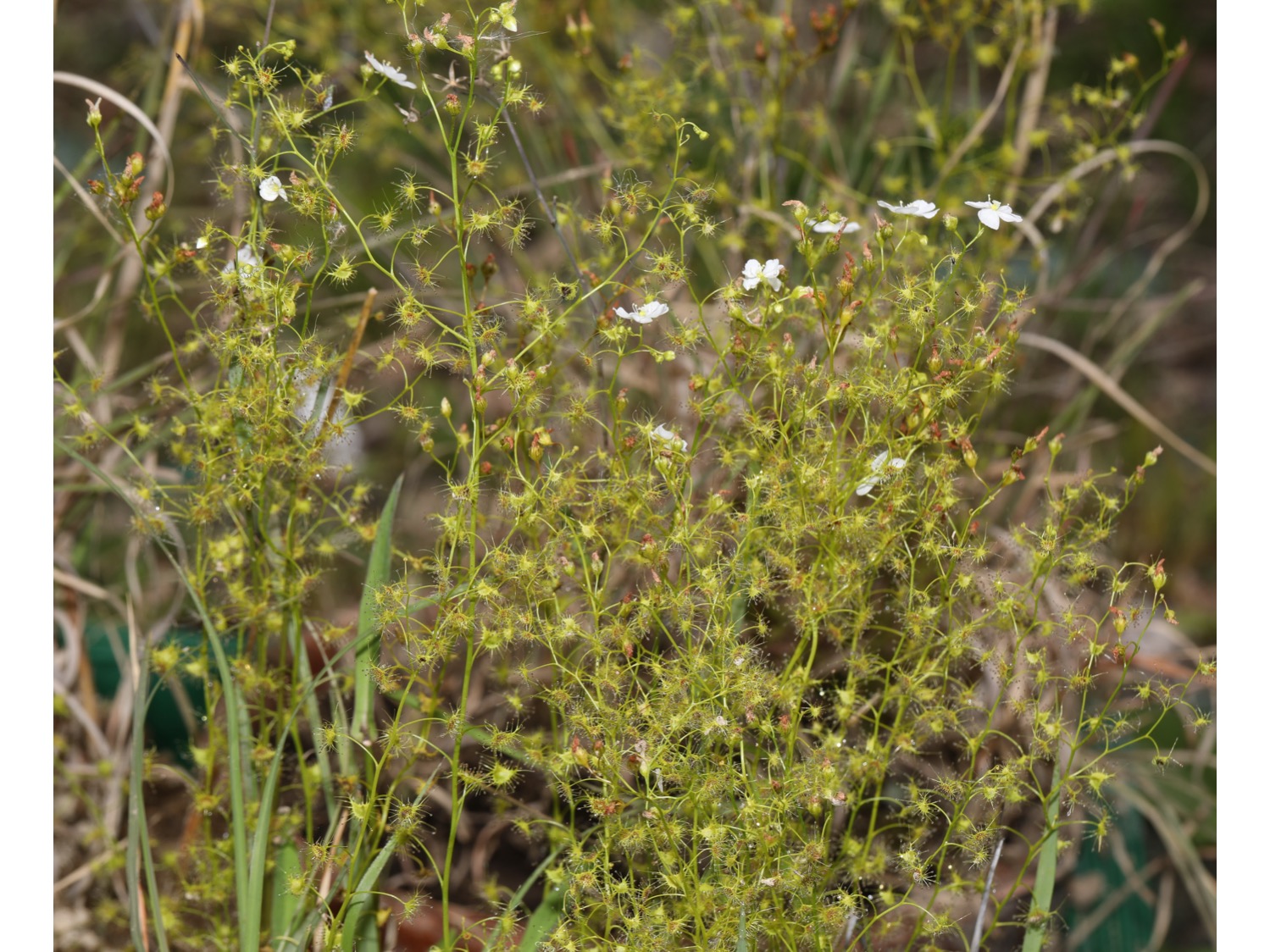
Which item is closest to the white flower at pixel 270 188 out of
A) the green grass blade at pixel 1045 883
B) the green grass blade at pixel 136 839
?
the green grass blade at pixel 136 839

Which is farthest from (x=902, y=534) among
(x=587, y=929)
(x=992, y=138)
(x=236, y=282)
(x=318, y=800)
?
(x=992, y=138)

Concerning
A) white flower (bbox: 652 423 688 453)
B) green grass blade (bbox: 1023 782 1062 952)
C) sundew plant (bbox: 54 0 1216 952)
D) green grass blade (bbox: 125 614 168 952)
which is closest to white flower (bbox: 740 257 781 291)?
sundew plant (bbox: 54 0 1216 952)

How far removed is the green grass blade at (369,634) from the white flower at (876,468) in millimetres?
319

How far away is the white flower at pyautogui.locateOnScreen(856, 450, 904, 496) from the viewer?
2.35 ft

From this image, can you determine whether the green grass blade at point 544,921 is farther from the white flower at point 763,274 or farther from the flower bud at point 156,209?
the flower bud at point 156,209

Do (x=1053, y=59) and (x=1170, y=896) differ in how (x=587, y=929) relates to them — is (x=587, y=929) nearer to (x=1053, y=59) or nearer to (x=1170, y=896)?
(x=1170, y=896)

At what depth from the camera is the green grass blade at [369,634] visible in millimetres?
792

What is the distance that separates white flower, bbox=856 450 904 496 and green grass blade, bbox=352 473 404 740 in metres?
0.32

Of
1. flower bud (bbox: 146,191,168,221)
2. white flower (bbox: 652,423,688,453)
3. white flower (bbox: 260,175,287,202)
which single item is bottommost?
white flower (bbox: 652,423,688,453)

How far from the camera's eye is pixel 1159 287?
63.0 inches

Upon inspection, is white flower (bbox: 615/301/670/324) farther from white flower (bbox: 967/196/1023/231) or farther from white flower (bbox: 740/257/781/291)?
white flower (bbox: 967/196/1023/231)

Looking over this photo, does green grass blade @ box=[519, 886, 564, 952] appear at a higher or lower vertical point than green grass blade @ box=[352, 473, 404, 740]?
lower

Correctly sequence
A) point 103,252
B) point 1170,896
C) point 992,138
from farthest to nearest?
point 992,138, point 103,252, point 1170,896
